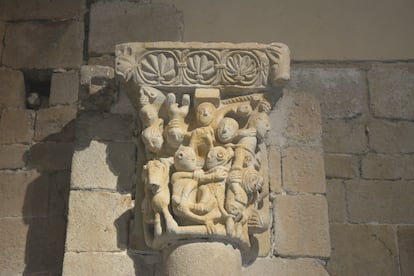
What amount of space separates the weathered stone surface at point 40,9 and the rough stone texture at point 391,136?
179cm

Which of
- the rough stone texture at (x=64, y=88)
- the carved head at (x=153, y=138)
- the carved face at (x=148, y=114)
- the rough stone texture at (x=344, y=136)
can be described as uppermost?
the rough stone texture at (x=64, y=88)

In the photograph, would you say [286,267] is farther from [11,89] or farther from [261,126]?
[11,89]

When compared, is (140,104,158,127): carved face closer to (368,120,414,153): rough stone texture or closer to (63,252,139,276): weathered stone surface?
(63,252,139,276): weathered stone surface

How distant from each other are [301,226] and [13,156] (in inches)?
61.6

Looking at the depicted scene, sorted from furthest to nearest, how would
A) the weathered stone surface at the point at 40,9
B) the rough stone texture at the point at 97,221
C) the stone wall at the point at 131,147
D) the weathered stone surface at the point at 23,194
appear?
the weathered stone surface at the point at 40,9 < the weathered stone surface at the point at 23,194 < the stone wall at the point at 131,147 < the rough stone texture at the point at 97,221

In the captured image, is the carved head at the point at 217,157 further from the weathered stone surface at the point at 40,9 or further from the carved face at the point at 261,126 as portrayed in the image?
the weathered stone surface at the point at 40,9

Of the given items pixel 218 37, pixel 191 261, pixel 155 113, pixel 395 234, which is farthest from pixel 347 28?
pixel 191 261

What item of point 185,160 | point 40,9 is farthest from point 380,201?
point 40,9

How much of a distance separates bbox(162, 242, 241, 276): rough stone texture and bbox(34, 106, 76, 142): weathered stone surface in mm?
1210

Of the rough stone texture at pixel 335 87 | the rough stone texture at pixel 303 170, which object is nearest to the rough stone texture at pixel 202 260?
the rough stone texture at pixel 303 170

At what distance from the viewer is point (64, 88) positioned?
375 cm

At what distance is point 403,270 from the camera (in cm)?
337

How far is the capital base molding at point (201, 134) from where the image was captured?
8.68ft

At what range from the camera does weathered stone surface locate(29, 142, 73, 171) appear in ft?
11.6
